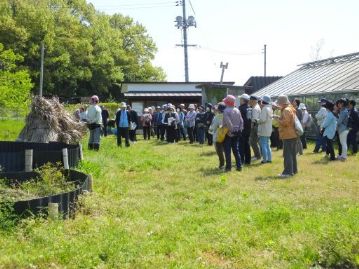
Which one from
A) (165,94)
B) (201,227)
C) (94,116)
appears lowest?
(201,227)

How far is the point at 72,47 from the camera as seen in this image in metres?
49.9

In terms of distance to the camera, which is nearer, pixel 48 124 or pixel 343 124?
pixel 48 124

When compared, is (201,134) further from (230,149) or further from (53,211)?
(53,211)

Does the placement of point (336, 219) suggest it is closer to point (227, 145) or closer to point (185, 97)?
point (227, 145)

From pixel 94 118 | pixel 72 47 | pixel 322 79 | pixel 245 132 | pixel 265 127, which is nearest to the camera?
pixel 265 127

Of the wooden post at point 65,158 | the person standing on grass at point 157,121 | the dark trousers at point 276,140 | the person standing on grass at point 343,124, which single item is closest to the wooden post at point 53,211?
the wooden post at point 65,158

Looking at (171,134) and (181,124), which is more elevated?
(181,124)

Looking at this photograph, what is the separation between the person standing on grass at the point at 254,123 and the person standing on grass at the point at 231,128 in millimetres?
1077

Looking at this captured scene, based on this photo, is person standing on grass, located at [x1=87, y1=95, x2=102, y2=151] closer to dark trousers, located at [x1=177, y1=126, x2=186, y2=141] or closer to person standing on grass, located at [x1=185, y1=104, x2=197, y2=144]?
person standing on grass, located at [x1=185, y1=104, x2=197, y2=144]

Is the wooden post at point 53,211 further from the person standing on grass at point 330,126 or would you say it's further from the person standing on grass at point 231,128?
the person standing on grass at point 330,126

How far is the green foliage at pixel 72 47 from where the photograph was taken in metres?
46.3

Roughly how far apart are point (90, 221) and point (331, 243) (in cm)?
303

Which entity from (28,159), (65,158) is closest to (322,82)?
(65,158)

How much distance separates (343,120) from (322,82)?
1105 cm
